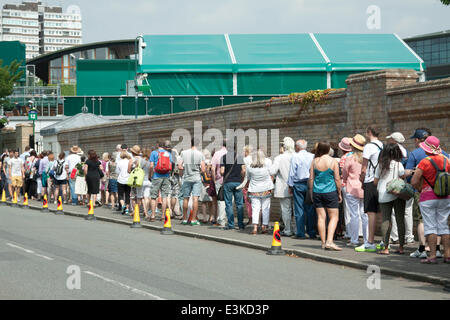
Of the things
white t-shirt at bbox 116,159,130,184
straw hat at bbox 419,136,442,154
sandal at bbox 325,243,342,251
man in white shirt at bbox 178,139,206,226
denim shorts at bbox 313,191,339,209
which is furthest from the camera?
white t-shirt at bbox 116,159,130,184

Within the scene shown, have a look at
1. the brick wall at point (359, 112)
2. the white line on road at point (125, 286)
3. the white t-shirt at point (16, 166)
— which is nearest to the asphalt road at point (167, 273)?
the white line on road at point (125, 286)

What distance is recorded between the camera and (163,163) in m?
18.9

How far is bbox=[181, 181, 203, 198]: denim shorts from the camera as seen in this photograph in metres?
17.8

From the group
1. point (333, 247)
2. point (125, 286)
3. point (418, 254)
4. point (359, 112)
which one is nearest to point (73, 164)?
point (359, 112)

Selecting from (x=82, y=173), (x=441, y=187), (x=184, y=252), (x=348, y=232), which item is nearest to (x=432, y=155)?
(x=441, y=187)

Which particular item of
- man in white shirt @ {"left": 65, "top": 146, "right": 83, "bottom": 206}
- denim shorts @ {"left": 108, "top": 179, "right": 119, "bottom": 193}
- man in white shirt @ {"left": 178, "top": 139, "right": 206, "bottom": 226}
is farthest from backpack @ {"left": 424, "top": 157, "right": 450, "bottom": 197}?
man in white shirt @ {"left": 65, "top": 146, "right": 83, "bottom": 206}

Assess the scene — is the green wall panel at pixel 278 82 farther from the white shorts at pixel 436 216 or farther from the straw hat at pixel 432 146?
the white shorts at pixel 436 216

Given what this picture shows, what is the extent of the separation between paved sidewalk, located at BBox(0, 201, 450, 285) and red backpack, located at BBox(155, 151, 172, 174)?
4.57ft

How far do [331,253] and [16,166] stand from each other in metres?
19.0

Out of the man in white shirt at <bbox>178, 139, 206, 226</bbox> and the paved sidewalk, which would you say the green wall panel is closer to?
the paved sidewalk

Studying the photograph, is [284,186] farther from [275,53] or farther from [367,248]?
[275,53]
